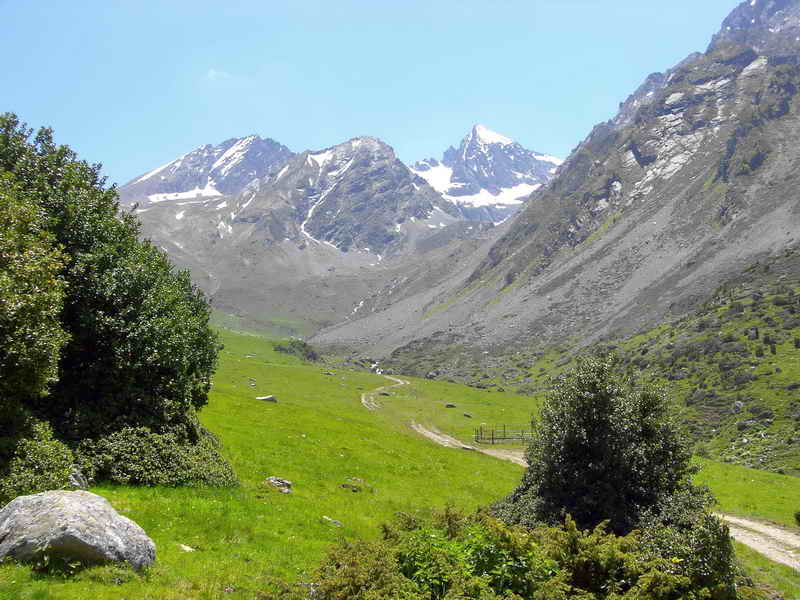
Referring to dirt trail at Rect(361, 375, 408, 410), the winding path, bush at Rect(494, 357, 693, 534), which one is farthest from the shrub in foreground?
dirt trail at Rect(361, 375, 408, 410)

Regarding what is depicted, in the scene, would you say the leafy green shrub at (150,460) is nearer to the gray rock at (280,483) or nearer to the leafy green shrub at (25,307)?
the gray rock at (280,483)

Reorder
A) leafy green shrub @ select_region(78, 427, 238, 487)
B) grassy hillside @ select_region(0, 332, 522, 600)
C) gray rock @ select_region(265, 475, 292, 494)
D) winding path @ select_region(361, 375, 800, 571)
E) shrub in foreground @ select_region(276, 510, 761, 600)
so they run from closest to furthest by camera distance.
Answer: shrub in foreground @ select_region(276, 510, 761, 600) → grassy hillside @ select_region(0, 332, 522, 600) → leafy green shrub @ select_region(78, 427, 238, 487) → gray rock @ select_region(265, 475, 292, 494) → winding path @ select_region(361, 375, 800, 571)

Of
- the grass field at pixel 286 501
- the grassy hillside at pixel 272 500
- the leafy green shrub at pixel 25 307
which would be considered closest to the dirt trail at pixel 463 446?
the grassy hillside at pixel 272 500

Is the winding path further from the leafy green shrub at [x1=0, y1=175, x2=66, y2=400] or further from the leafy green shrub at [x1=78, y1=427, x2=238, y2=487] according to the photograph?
the leafy green shrub at [x1=0, y1=175, x2=66, y2=400]

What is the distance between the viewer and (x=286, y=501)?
88.2 feet

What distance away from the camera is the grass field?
614 inches

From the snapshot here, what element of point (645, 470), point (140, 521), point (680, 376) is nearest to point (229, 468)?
point (140, 521)

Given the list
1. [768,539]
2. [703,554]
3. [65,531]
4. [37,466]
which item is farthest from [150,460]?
[768,539]

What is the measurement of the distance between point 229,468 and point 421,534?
46.6ft

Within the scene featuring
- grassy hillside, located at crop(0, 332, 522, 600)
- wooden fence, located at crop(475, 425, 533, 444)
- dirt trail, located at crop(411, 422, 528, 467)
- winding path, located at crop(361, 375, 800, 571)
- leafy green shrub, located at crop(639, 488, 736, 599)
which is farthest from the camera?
wooden fence, located at crop(475, 425, 533, 444)

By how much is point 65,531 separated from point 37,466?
6229 millimetres

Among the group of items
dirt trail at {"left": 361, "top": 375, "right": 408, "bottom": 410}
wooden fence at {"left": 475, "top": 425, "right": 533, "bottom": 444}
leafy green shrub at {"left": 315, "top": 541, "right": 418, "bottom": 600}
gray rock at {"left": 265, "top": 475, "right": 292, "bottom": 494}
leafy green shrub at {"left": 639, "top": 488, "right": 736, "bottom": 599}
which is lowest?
dirt trail at {"left": 361, "top": 375, "right": 408, "bottom": 410}

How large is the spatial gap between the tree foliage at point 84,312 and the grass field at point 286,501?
4.71m

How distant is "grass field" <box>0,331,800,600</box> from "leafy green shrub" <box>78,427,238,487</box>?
3.35ft
